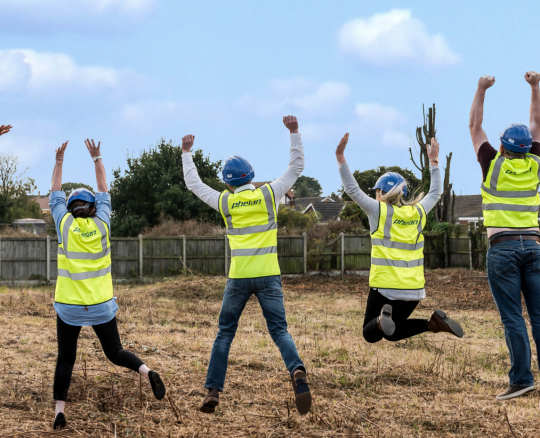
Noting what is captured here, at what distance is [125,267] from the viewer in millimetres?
21609

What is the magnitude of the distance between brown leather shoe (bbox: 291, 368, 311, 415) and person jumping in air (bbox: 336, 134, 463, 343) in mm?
1175

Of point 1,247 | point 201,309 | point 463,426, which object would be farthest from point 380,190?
point 1,247

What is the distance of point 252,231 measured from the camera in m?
4.82

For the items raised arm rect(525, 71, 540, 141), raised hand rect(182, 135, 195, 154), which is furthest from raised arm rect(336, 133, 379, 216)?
raised arm rect(525, 71, 540, 141)

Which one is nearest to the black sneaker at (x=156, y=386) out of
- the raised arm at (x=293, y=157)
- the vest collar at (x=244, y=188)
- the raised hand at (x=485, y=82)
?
the vest collar at (x=244, y=188)

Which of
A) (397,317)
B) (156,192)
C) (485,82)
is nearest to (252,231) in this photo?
(397,317)

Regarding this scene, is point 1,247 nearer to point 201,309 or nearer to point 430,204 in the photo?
point 201,309

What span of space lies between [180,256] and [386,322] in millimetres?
16977

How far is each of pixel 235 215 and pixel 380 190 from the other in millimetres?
1706

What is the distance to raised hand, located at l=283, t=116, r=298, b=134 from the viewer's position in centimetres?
521

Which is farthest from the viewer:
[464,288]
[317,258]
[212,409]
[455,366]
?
[317,258]

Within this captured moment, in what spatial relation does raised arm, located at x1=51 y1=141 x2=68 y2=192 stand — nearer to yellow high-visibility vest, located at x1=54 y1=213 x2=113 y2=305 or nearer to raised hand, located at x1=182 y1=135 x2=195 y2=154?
yellow high-visibility vest, located at x1=54 y1=213 x2=113 y2=305

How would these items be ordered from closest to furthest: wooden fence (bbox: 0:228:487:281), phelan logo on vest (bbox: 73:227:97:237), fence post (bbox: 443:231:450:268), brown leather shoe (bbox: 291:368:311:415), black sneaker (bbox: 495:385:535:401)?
brown leather shoe (bbox: 291:368:311:415) < black sneaker (bbox: 495:385:535:401) < phelan logo on vest (bbox: 73:227:97:237) < wooden fence (bbox: 0:228:487:281) < fence post (bbox: 443:231:450:268)

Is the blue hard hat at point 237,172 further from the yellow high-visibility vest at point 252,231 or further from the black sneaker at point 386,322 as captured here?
the black sneaker at point 386,322
